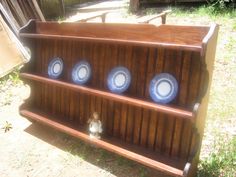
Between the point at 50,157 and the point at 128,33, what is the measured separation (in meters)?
1.85

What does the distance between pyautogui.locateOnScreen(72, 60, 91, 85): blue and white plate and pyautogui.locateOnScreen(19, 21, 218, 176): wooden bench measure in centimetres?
7

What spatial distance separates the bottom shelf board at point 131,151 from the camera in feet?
10.2

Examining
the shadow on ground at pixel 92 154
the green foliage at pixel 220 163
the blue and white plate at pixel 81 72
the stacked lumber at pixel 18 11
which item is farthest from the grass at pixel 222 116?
the stacked lumber at pixel 18 11

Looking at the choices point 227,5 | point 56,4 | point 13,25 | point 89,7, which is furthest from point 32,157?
point 89,7

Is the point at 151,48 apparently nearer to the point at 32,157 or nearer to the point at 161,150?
the point at 161,150

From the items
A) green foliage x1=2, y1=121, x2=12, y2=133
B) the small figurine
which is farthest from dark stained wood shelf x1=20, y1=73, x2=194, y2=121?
green foliage x1=2, y1=121, x2=12, y2=133

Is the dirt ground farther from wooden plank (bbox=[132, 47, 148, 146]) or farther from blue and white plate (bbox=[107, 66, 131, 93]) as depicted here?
blue and white plate (bbox=[107, 66, 131, 93])

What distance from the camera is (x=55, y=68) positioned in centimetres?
422

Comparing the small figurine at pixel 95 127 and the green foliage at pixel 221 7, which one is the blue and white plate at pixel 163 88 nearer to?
the small figurine at pixel 95 127

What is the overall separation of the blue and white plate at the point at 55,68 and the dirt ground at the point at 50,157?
0.86 metres

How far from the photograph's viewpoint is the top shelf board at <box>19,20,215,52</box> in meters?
2.95

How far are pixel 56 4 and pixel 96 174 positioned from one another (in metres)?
8.56

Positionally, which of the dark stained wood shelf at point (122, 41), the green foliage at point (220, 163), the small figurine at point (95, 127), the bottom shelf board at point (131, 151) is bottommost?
the green foliage at point (220, 163)

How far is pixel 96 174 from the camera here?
3570 mm
